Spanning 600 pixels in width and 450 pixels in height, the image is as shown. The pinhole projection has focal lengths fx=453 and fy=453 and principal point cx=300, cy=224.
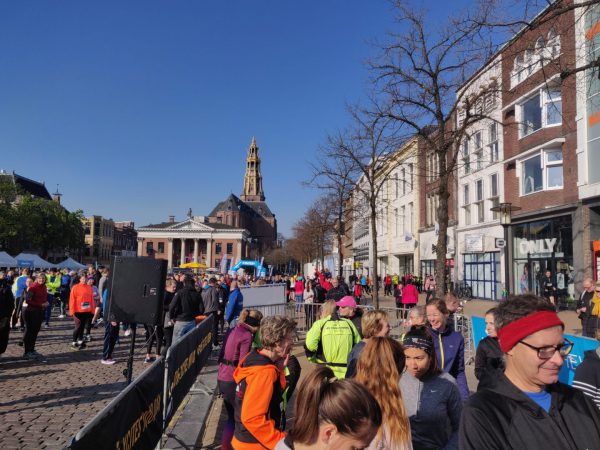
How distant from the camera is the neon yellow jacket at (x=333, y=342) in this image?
5219mm

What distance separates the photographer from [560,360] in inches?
76.1

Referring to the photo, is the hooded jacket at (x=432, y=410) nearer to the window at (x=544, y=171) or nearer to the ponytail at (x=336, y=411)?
the ponytail at (x=336, y=411)

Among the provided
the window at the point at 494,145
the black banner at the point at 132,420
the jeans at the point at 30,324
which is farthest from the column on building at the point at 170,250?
the black banner at the point at 132,420

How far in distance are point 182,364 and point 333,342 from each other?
263 cm

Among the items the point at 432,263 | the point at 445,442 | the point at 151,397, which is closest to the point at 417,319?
the point at 445,442

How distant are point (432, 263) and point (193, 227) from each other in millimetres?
90503

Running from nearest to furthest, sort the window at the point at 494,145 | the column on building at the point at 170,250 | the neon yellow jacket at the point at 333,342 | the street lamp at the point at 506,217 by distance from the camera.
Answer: the neon yellow jacket at the point at 333,342 → the street lamp at the point at 506,217 → the window at the point at 494,145 → the column on building at the point at 170,250

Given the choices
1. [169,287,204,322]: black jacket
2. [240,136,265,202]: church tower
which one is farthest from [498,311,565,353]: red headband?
[240,136,265,202]: church tower

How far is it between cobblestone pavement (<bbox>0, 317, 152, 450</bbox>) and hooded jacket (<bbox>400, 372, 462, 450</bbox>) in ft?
14.7

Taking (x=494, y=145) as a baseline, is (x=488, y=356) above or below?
below

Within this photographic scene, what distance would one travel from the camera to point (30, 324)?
10562mm

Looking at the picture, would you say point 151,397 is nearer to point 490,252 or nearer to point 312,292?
point 312,292

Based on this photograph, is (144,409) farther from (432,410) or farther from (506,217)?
(506,217)

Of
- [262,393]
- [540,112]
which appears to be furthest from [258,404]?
[540,112]
